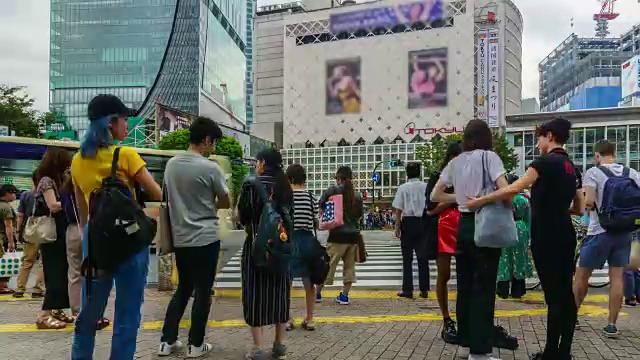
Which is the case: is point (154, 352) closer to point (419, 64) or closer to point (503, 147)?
point (503, 147)

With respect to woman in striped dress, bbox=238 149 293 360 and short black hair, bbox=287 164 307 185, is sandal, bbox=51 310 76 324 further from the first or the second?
short black hair, bbox=287 164 307 185

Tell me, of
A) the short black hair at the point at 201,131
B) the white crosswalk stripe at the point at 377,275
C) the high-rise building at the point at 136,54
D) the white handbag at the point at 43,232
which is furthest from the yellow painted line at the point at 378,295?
the high-rise building at the point at 136,54

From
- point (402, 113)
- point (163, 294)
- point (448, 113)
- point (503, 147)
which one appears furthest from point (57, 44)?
point (163, 294)

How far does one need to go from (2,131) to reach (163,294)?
20.4 meters

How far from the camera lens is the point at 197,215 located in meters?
4.24

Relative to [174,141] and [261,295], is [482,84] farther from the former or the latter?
[261,295]

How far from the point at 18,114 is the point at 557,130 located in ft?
111

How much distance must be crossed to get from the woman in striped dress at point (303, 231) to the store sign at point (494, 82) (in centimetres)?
7556

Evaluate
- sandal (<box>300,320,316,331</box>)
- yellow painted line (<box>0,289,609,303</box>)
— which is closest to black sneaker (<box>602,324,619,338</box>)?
yellow painted line (<box>0,289,609,303</box>)

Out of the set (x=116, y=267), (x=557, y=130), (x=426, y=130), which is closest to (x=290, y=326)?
(x=116, y=267)

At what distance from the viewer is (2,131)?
2416cm

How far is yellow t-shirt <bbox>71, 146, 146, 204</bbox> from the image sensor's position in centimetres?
329

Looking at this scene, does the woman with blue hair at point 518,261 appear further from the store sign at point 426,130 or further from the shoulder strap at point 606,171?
the store sign at point 426,130

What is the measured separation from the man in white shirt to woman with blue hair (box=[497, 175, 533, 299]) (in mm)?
995
